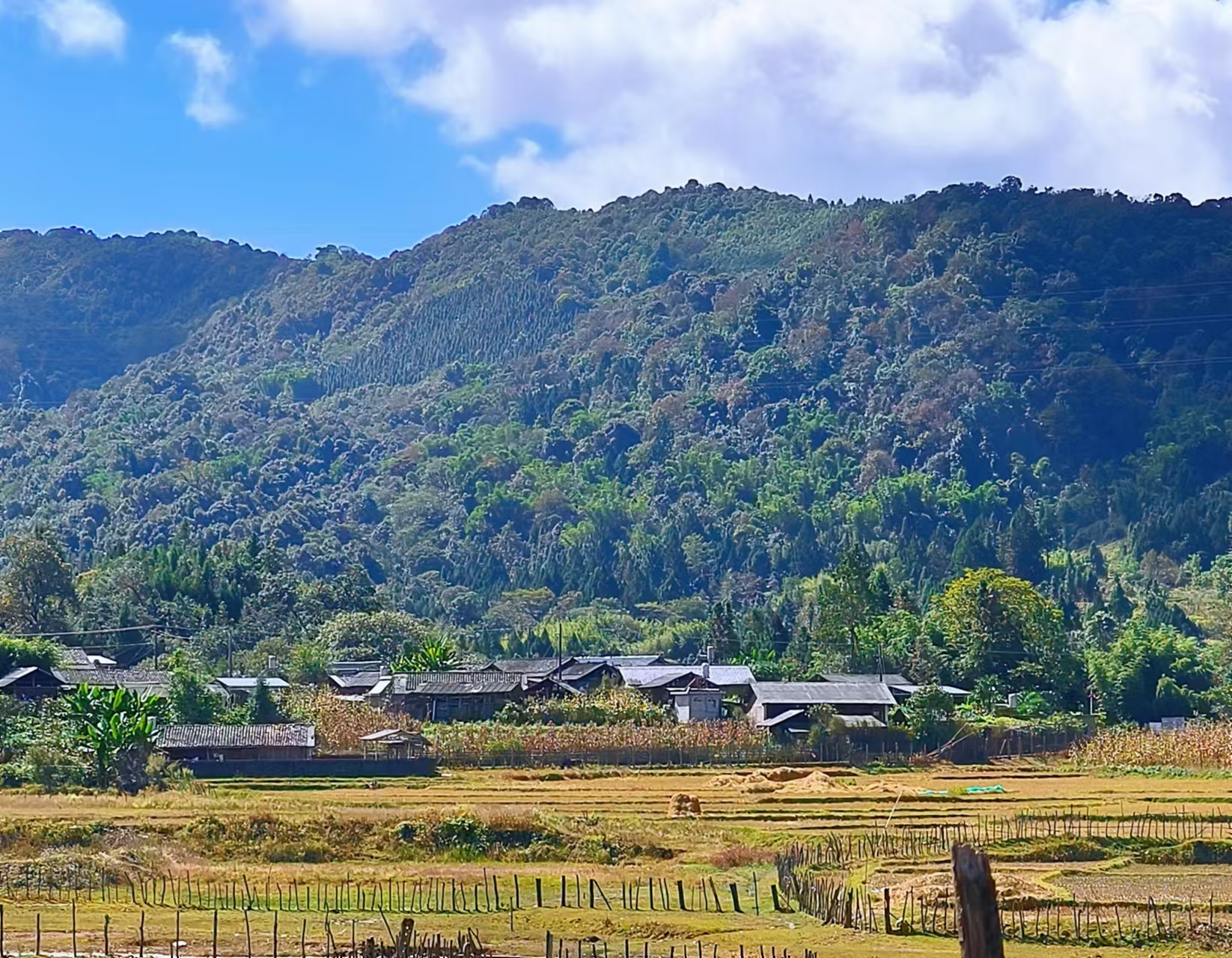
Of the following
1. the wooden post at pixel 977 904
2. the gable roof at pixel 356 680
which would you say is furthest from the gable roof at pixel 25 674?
the wooden post at pixel 977 904

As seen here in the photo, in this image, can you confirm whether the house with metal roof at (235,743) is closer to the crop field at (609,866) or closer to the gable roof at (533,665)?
the crop field at (609,866)

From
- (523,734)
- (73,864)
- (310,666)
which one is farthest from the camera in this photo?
(310,666)

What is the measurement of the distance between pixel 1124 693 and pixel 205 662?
58.5m

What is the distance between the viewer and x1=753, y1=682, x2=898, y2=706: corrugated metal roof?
3617 inches

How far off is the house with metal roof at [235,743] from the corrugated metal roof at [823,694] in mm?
25726

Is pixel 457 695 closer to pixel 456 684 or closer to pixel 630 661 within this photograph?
pixel 456 684

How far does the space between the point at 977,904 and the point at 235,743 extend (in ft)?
215

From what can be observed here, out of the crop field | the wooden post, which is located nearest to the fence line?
the crop field

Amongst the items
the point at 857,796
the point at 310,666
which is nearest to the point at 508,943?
the point at 857,796

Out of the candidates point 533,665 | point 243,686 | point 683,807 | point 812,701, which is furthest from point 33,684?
point 683,807

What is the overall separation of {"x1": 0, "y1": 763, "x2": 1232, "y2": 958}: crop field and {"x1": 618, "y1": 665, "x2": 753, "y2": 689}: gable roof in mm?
27907

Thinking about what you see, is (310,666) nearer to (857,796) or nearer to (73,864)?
(857,796)

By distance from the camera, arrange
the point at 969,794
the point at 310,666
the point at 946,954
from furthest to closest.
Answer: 1. the point at 310,666
2. the point at 969,794
3. the point at 946,954

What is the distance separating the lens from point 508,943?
3409 centimetres
